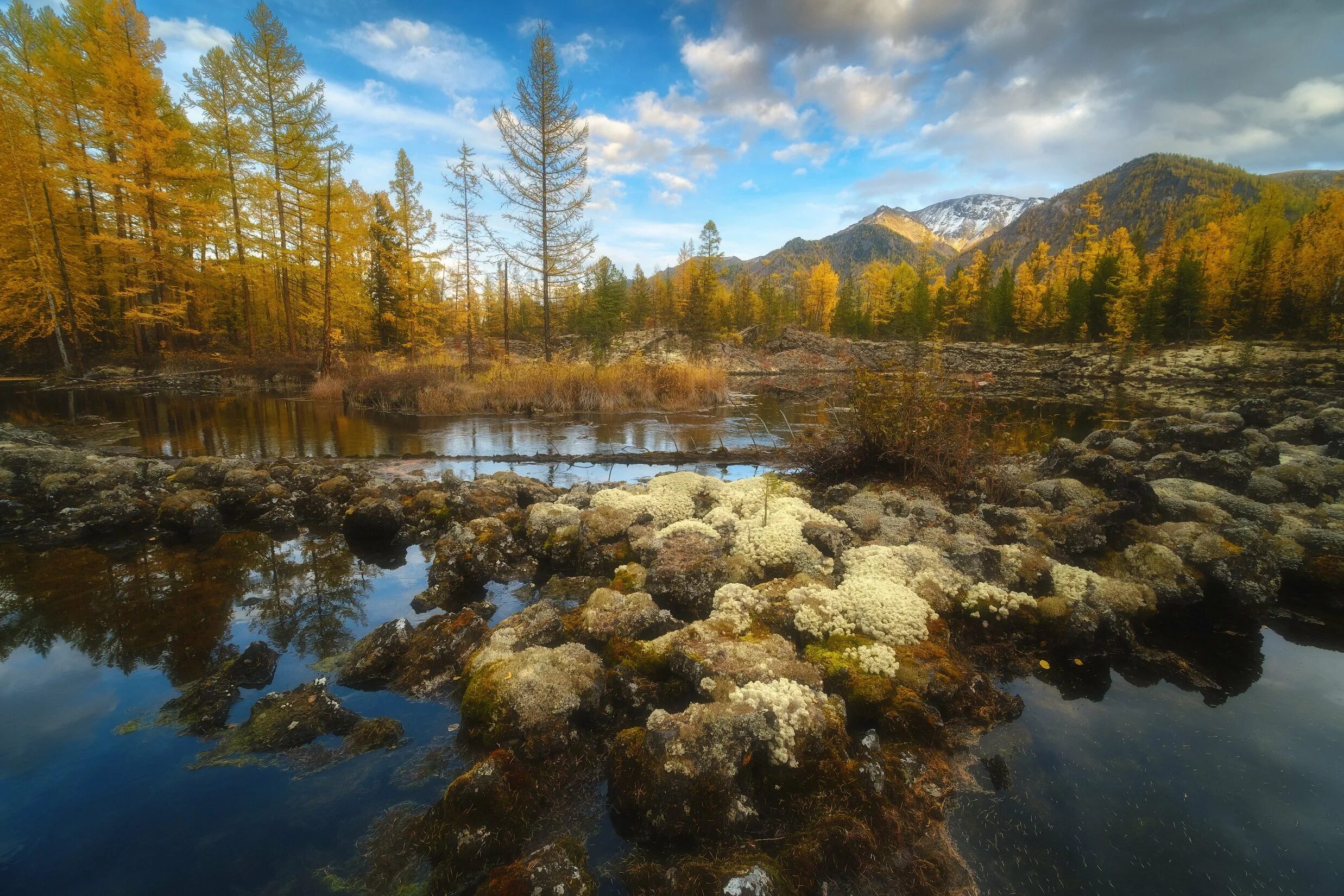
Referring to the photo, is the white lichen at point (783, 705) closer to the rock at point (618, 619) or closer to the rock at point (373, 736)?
the rock at point (618, 619)

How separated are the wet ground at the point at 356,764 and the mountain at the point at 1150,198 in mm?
124807

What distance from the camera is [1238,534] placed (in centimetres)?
474

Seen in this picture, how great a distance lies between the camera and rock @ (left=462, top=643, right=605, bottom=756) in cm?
281

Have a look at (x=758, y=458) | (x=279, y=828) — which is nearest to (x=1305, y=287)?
(x=758, y=458)

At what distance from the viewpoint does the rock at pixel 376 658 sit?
3578 millimetres

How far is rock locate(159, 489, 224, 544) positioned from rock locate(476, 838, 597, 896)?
606cm

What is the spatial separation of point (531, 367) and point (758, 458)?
11002 mm

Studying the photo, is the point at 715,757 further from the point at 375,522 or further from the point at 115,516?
the point at 115,516

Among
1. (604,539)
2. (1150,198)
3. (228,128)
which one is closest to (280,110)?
(228,128)

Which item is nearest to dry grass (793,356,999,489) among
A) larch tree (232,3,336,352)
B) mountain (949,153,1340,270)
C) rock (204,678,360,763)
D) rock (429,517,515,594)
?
rock (429,517,515,594)

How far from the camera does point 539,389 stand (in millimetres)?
16469

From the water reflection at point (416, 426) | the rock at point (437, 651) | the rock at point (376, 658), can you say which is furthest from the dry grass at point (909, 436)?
the rock at point (376, 658)

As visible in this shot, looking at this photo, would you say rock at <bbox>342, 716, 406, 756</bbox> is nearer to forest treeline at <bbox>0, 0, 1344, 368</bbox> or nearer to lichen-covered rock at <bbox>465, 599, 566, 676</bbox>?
lichen-covered rock at <bbox>465, 599, 566, 676</bbox>

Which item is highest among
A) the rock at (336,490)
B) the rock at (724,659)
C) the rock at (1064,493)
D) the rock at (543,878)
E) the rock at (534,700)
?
the rock at (1064,493)
